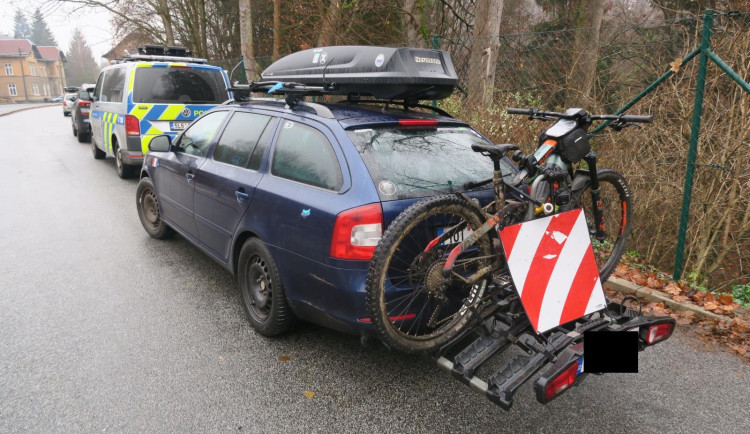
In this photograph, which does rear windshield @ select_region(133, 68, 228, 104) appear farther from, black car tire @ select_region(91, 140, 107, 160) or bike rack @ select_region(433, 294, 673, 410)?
bike rack @ select_region(433, 294, 673, 410)

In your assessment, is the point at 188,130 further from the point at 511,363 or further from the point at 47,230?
the point at 511,363

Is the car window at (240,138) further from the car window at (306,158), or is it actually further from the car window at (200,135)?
the car window at (306,158)

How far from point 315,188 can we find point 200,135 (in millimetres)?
2119

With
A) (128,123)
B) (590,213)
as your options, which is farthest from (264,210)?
(128,123)

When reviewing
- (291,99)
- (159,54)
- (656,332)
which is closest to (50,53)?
(159,54)

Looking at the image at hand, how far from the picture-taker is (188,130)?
4996 mm

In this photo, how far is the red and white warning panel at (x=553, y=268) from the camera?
103 inches

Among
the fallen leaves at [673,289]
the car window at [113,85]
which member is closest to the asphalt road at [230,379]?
the fallen leaves at [673,289]

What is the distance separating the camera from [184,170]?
4648 millimetres

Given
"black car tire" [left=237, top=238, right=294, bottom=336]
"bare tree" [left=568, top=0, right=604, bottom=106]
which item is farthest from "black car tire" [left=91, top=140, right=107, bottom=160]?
"bare tree" [left=568, top=0, right=604, bottom=106]

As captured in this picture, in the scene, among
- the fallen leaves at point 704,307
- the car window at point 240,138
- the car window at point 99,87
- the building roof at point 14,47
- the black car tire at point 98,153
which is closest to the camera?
the fallen leaves at point 704,307

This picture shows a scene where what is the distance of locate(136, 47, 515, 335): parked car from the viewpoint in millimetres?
2824

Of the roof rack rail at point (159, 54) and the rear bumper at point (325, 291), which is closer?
the rear bumper at point (325, 291)

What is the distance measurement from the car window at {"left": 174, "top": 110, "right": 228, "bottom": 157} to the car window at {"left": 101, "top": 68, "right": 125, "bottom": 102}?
14.5ft
